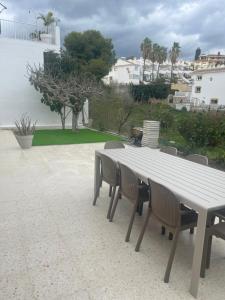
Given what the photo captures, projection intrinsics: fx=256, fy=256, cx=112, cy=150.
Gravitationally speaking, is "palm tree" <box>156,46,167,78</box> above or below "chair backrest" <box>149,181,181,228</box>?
above

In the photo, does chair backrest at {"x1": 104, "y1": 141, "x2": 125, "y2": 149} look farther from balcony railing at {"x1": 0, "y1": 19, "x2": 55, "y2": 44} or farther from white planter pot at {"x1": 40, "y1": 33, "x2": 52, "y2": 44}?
white planter pot at {"x1": 40, "y1": 33, "x2": 52, "y2": 44}

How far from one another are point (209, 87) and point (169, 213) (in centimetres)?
3111

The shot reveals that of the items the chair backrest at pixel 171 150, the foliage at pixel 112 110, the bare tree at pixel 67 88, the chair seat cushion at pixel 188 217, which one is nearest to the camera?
the chair seat cushion at pixel 188 217

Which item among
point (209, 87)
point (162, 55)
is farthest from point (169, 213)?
point (162, 55)

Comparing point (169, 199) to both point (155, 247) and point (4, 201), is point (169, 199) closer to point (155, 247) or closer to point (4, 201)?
point (155, 247)

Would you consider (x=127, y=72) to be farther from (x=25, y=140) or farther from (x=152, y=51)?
(x=25, y=140)

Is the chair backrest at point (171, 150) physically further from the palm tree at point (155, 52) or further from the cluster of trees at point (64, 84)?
the palm tree at point (155, 52)

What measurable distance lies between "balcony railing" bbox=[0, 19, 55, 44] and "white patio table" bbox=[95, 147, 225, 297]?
11.0m

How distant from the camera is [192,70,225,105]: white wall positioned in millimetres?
28734

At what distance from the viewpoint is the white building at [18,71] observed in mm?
→ 11938

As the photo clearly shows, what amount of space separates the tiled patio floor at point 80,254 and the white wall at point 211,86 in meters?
28.2

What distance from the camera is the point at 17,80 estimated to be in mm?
12227

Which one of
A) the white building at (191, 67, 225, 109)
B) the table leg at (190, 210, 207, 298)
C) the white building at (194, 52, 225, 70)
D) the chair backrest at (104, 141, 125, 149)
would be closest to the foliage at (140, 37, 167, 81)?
the white building at (194, 52, 225, 70)

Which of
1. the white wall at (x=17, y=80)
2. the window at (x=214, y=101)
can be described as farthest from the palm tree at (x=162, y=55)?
the white wall at (x=17, y=80)
